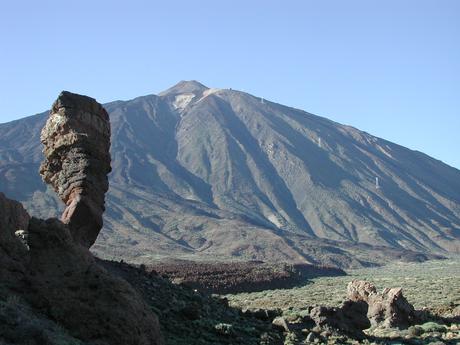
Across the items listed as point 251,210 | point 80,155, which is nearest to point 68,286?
point 80,155

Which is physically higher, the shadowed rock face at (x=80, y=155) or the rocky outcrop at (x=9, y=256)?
the shadowed rock face at (x=80, y=155)

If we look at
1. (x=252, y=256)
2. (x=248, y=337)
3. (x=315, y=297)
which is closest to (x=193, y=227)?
(x=252, y=256)

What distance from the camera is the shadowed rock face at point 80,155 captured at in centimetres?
1920

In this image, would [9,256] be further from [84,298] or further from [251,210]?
[251,210]

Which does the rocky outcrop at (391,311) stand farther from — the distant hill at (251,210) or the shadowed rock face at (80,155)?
the distant hill at (251,210)

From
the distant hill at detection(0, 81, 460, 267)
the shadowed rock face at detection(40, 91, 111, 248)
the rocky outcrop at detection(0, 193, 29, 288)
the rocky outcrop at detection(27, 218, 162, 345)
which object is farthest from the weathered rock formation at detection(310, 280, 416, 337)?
the distant hill at detection(0, 81, 460, 267)

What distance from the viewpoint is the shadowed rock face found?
19.2 m

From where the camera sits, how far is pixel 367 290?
93.1 ft

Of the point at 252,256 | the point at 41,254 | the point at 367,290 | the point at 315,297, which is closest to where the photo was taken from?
the point at 41,254

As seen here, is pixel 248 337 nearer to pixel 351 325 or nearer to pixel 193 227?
pixel 351 325

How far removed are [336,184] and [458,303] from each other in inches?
6180

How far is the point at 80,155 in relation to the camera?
1961 centimetres

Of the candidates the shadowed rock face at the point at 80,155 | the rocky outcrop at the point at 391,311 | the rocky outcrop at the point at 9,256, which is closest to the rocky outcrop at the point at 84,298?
the rocky outcrop at the point at 9,256

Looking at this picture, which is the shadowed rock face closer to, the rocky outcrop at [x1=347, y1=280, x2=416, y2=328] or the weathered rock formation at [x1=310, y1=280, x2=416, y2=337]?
the weathered rock formation at [x1=310, y1=280, x2=416, y2=337]
